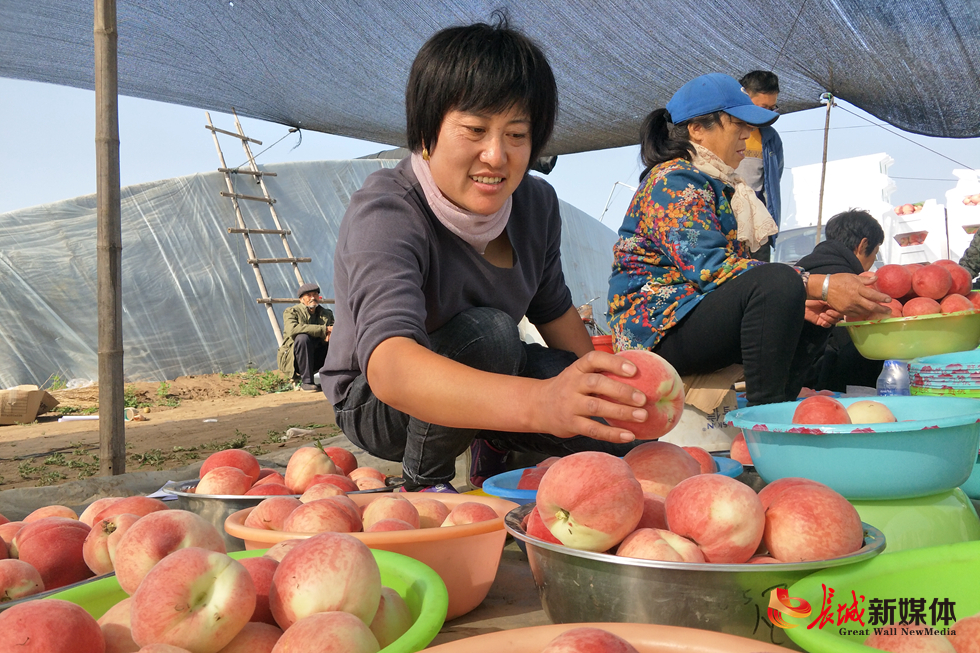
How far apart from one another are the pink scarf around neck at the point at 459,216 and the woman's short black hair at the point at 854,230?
3.25m

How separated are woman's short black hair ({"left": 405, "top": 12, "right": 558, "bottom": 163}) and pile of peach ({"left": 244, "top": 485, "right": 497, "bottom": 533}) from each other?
2.80 ft

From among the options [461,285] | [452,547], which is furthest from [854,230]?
[452,547]

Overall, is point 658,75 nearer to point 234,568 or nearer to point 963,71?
point 963,71

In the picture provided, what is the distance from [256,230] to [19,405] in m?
4.58

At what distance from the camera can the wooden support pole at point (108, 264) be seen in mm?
3283

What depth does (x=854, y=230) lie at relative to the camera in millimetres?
4418

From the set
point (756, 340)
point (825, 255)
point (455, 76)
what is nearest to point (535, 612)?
point (455, 76)

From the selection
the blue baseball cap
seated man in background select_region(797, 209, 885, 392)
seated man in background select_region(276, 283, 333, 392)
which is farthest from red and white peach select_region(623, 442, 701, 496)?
seated man in background select_region(276, 283, 333, 392)

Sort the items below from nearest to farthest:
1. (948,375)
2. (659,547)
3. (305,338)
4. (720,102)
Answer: (659,547) < (948,375) < (720,102) < (305,338)

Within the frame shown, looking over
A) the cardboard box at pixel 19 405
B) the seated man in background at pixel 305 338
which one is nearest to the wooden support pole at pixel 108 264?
the cardboard box at pixel 19 405

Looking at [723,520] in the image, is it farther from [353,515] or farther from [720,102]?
[720,102]

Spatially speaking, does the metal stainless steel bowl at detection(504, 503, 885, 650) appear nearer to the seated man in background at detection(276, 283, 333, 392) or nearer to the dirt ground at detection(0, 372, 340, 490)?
the dirt ground at detection(0, 372, 340, 490)

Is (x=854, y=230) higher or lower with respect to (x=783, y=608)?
higher

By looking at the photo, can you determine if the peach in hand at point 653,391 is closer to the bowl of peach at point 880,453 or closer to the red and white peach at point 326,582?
the bowl of peach at point 880,453
